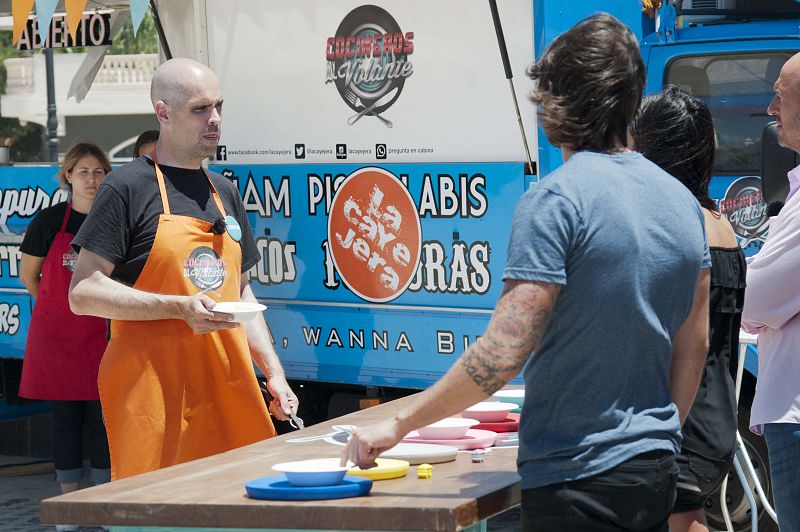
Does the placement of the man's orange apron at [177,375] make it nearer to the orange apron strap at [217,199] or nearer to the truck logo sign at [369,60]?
the orange apron strap at [217,199]

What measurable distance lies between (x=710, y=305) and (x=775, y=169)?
1.68 m

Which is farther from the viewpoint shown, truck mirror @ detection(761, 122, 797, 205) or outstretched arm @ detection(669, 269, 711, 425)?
truck mirror @ detection(761, 122, 797, 205)

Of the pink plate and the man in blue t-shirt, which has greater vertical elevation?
the man in blue t-shirt

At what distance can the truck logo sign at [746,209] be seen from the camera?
5395 millimetres

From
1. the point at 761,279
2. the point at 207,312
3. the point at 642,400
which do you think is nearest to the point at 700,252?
the point at 642,400

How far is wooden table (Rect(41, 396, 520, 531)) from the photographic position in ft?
7.99

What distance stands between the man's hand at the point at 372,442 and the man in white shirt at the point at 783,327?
43.6 inches

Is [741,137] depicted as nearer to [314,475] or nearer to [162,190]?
[162,190]

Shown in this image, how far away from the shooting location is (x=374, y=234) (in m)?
5.79

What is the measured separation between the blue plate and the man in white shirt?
3.76 ft

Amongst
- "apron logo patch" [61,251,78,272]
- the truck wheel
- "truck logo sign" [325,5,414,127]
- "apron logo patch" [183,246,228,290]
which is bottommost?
the truck wheel

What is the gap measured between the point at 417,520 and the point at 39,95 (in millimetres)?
31202

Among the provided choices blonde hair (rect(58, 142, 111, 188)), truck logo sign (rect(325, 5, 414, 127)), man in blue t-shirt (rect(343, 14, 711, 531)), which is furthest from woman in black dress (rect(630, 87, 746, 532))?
blonde hair (rect(58, 142, 111, 188))

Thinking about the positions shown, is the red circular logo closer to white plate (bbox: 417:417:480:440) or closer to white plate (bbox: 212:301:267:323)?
white plate (bbox: 212:301:267:323)
